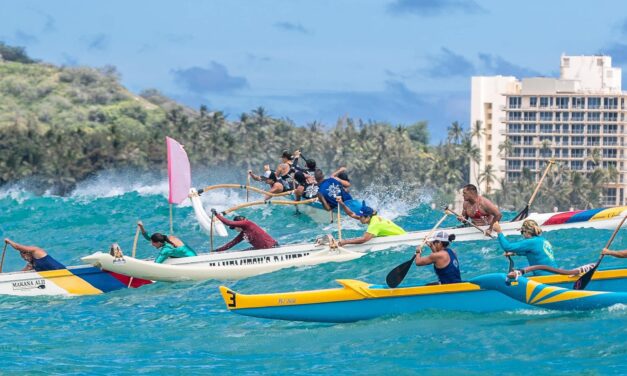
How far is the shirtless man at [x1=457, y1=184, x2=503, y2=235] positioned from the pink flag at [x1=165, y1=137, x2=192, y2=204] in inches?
238

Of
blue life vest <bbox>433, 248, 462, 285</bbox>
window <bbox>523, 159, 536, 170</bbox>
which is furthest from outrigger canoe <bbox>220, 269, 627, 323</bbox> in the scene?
window <bbox>523, 159, 536, 170</bbox>

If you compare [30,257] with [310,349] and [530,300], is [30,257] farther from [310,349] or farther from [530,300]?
[530,300]

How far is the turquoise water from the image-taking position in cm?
1634

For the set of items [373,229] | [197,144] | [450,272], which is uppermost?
[197,144]

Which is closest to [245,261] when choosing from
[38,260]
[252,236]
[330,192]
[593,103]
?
[252,236]

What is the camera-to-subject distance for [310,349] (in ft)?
57.4

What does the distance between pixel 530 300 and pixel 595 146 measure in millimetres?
130196

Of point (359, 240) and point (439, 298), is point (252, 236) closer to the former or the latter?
point (359, 240)

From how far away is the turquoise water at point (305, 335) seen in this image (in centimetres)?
1634

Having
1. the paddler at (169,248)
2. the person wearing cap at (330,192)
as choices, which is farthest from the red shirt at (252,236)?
the person wearing cap at (330,192)

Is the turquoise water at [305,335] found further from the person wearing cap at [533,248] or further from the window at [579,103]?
the window at [579,103]

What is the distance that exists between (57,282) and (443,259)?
27.3 feet

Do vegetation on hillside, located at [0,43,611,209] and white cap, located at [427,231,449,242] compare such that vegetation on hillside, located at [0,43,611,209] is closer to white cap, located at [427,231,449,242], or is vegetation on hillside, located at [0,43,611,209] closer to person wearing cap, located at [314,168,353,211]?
person wearing cap, located at [314,168,353,211]

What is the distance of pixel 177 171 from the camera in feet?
89.9
